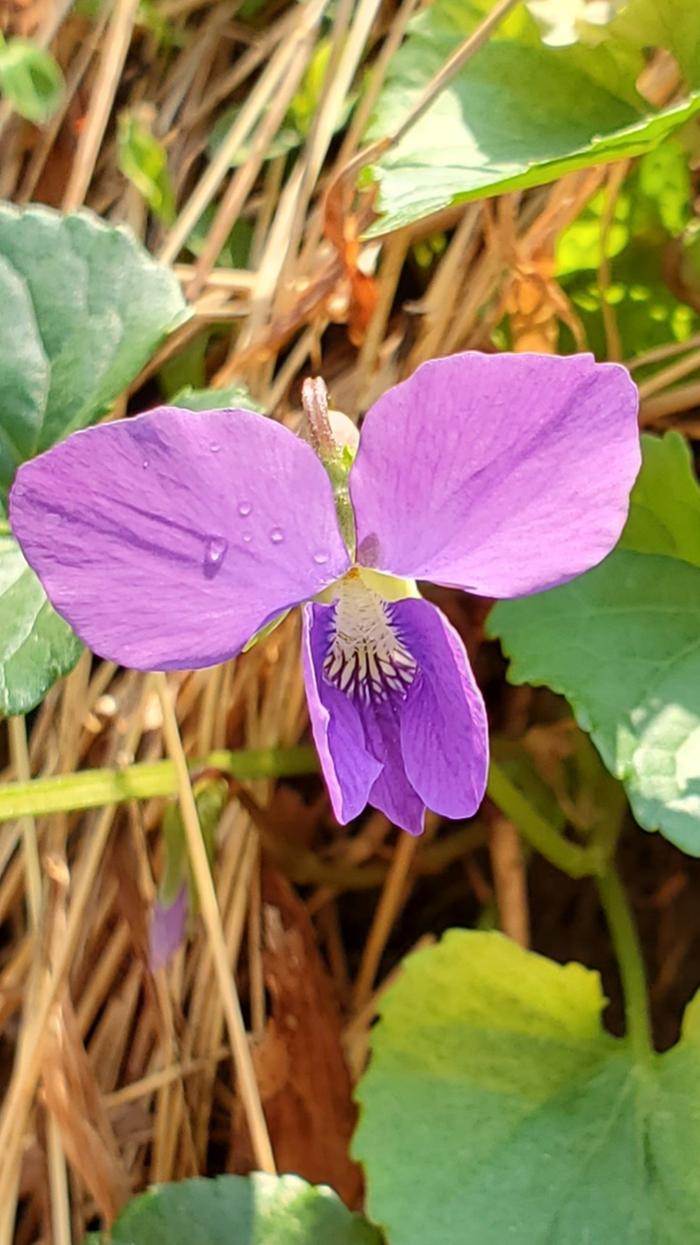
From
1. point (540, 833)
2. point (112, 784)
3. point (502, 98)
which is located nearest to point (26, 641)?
point (112, 784)

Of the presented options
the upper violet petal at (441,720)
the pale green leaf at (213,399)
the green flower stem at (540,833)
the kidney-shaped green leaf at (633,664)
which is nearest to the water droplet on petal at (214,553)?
the upper violet petal at (441,720)

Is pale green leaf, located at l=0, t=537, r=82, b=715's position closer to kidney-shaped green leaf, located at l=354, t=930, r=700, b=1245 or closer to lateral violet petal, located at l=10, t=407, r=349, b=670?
lateral violet petal, located at l=10, t=407, r=349, b=670

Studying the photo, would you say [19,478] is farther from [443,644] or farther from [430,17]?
[430,17]

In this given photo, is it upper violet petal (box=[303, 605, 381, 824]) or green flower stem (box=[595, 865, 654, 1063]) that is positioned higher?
upper violet petal (box=[303, 605, 381, 824])

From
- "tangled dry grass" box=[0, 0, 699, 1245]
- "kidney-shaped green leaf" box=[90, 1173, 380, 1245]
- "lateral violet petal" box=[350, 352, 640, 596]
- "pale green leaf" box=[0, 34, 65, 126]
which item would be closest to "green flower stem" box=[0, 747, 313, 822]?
"tangled dry grass" box=[0, 0, 699, 1245]

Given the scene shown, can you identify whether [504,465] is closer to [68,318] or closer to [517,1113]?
[68,318]
